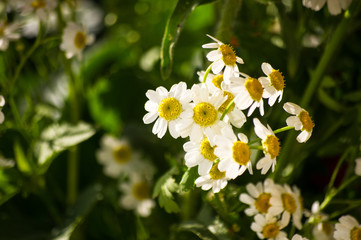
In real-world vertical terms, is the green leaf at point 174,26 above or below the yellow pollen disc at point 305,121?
above

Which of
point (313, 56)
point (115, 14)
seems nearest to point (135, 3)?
point (115, 14)

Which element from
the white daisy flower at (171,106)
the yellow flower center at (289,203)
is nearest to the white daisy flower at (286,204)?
the yellow flower center at (289,203)

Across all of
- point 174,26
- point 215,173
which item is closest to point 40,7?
point 174,26

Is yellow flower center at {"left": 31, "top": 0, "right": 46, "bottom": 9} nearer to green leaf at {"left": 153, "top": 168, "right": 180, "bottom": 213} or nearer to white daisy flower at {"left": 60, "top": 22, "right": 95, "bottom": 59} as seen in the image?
white daisy flower at {"left": 60, "top": 22, "right": 95, "bottom": 59}

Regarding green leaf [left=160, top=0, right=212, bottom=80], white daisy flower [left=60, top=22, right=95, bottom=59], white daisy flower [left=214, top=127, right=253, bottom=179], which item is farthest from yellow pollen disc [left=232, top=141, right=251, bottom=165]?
white daisy flower [left=60, top=22, right=95, bottom=59]

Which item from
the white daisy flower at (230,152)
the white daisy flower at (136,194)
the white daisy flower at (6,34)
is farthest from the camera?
the white daisy flower at (136,194)

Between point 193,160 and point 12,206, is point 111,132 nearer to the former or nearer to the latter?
point 12,206

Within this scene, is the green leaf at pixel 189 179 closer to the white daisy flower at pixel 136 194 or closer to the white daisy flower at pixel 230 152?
the white daisy flower at pixel 230 152
